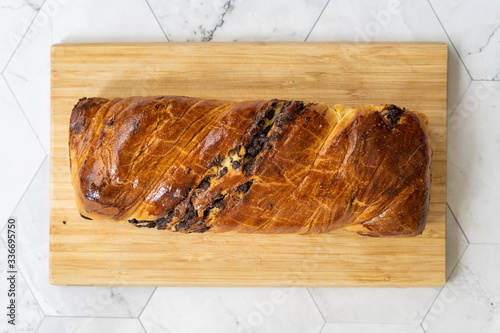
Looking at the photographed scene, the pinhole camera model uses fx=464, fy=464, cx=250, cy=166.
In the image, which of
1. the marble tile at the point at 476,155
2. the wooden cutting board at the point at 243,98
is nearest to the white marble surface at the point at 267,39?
the marble tile at the point at 476,155

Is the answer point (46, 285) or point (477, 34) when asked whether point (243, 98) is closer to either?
point (477, 34)

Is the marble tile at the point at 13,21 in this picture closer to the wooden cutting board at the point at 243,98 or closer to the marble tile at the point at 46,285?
the wooden cutting board at the point at 243,98

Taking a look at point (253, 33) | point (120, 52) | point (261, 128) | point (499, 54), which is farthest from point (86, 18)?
point (499, 54)

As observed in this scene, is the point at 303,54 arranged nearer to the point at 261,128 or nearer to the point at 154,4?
the point at 261,128

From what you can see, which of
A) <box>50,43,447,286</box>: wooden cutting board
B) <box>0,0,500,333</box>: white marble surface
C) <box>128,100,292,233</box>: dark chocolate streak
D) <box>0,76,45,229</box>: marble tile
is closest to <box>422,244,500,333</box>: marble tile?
<box>0,0,500,333</box>: white marble surface

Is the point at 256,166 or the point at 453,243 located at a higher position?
the point at 256,166

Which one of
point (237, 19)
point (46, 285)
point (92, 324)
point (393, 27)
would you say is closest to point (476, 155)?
point (393, 27)
